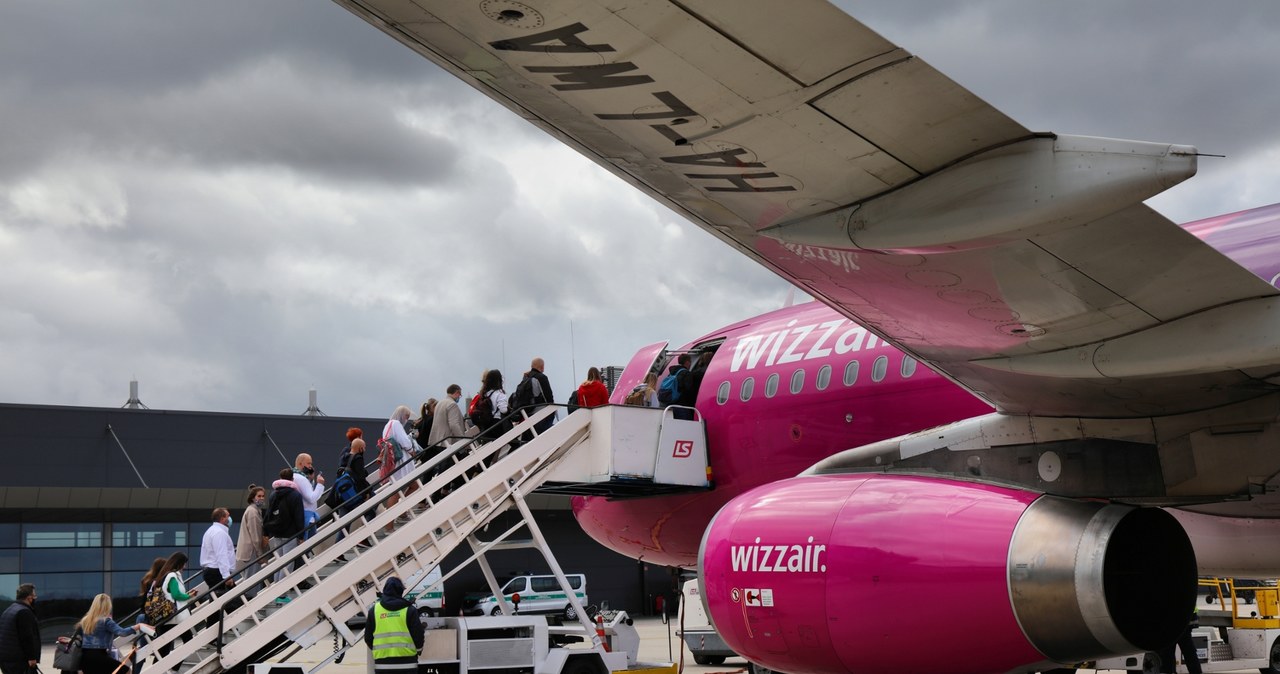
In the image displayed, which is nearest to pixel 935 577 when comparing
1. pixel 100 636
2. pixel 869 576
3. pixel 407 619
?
pixel 869 576

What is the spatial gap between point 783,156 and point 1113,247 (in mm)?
1826

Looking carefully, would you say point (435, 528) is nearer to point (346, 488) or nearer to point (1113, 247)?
point (346, 488)

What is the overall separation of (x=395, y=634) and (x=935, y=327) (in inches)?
221

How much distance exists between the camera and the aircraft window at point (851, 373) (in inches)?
429

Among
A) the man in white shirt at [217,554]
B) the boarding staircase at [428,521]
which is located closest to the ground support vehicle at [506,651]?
the boarding staircase at [428,521]

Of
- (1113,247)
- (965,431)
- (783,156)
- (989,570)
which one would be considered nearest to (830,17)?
(783,156)

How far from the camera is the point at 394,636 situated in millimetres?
10641

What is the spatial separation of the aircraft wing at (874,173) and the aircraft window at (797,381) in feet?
12.2

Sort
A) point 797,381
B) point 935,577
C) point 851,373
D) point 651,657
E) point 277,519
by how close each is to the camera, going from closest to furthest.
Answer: point 935,577 → point 851,373 → point 797,381 → point 277,519 → point 651,657

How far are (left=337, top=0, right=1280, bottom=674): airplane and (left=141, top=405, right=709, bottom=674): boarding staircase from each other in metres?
2.29

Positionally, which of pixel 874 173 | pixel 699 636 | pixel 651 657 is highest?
pixel 874 173

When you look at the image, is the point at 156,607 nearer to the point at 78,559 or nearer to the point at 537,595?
the point at 78,559

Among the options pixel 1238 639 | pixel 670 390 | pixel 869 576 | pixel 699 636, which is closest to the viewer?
pixel 869 576

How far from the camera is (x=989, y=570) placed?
7.47 metres
